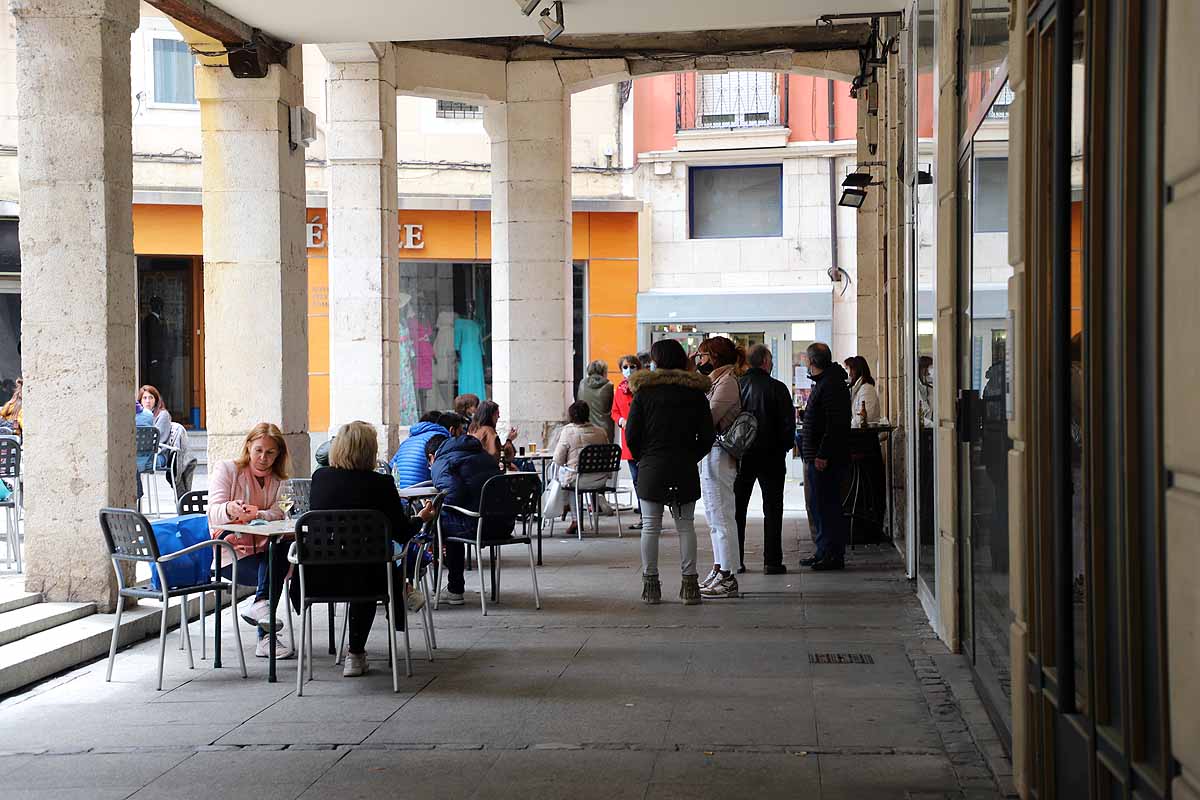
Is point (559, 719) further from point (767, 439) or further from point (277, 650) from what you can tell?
point (767, 439)

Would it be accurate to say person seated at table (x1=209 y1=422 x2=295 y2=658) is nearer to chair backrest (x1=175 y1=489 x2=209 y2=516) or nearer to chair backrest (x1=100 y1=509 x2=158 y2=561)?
chair backrest (x1=100 y1=509 x2=158 y2=561)

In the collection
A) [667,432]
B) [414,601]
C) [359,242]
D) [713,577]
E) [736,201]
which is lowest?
[713,577]

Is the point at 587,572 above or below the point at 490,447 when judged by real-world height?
below

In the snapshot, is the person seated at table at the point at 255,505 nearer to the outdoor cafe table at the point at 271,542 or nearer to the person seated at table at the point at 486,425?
the outdoor cafe table at the point at 271,542

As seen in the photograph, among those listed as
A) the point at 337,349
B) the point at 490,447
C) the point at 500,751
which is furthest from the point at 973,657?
the point at 337,349

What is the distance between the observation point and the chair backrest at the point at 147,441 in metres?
14.4

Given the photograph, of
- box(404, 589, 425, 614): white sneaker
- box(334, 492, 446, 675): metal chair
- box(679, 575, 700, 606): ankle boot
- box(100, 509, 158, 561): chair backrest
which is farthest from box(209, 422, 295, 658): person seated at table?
box(679, 575, 700, 606): ankle boot

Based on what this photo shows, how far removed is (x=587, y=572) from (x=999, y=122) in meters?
6.18

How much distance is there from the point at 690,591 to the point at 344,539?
304 cm

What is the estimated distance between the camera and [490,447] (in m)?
11.5

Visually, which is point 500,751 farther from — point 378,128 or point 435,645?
point 378,128

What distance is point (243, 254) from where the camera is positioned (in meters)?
11.6

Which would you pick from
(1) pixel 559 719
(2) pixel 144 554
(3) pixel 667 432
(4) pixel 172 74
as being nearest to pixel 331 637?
(2) pixel 144 554

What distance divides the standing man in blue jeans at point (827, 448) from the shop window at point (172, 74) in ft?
47.8
